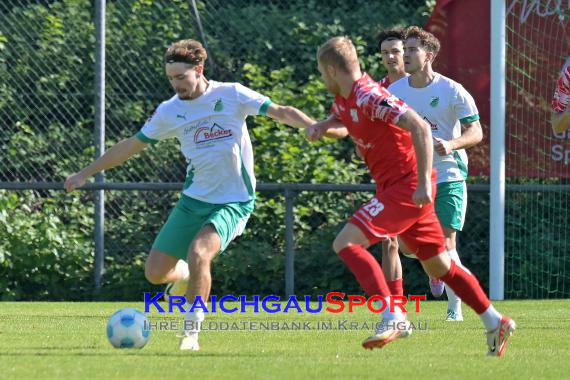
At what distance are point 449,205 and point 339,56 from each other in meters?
2.93

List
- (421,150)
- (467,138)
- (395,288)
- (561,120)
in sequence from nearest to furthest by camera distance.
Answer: (421,150) → (561,120) → (395,288) → (467,138)

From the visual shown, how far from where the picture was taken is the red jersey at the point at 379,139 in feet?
22.6

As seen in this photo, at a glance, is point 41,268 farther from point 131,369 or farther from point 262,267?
point 131,369

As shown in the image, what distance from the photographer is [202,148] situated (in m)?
8.02

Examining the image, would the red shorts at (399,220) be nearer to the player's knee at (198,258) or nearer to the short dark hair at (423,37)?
the player's knee at (198,258)

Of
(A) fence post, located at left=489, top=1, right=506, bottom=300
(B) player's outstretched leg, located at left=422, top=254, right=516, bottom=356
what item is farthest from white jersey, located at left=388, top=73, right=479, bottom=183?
(A) fence post, located at left=489, top=1, right=506, bottom=300

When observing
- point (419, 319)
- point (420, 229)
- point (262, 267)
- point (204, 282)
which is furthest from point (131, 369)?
point (262, 267)

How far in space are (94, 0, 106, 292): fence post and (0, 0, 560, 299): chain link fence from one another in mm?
190

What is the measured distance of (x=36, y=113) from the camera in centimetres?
1391

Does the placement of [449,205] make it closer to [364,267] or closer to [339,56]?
[364,267]

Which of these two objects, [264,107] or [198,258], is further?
[264,107]

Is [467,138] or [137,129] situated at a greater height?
[467,138]

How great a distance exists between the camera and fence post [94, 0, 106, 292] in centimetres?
1312

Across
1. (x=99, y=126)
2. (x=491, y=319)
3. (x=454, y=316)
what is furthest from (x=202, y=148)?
(x=99, y=126)
